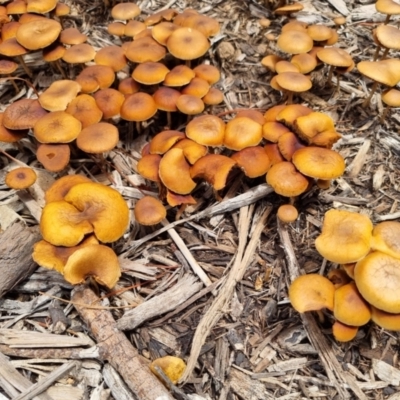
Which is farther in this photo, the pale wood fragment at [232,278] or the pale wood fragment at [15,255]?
the pale wood fragment at [15,255]

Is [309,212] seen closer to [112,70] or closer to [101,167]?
[101,167]

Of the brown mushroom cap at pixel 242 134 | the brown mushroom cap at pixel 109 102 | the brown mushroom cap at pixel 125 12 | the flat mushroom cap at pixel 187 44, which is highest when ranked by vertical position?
the brown mushroom cap at pixel 125 12

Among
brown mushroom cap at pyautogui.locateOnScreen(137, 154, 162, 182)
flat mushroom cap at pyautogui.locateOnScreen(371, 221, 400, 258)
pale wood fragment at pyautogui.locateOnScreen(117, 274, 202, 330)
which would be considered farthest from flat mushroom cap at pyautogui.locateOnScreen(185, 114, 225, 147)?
flat mushroom cap at pyautogui.locateOnScreen(371, 221, 400, 258)

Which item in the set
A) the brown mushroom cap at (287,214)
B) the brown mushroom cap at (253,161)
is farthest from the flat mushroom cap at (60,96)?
the brown mushroom cap at (287,214)

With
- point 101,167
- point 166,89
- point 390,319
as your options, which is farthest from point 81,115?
point 390,319

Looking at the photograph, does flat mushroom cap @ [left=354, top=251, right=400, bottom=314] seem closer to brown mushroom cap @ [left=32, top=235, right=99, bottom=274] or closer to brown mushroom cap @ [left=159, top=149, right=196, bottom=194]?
brown mushroom cap @ [left=159, top=149, right=196, bottom=194]

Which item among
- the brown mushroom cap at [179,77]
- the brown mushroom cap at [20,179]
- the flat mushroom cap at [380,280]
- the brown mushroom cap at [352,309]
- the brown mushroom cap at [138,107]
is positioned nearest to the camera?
the flat mushroom cap at [380,280]

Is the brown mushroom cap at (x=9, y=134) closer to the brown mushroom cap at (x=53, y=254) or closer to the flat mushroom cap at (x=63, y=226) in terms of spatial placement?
the flat mushroom cap at (x=63, y=226)
